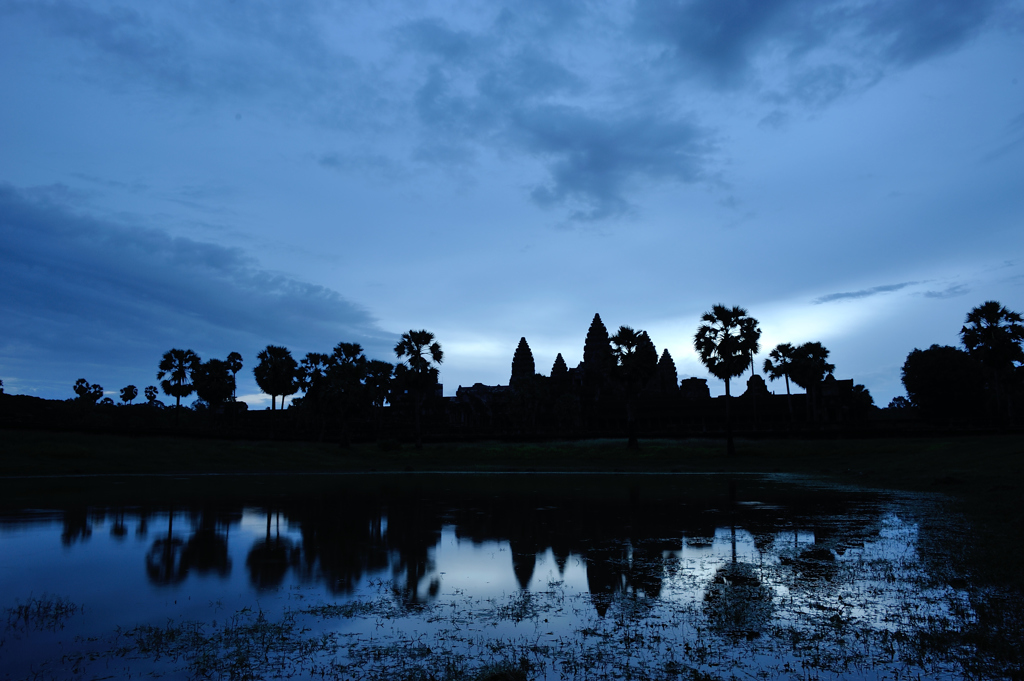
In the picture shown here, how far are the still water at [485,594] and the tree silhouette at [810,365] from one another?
45.7m

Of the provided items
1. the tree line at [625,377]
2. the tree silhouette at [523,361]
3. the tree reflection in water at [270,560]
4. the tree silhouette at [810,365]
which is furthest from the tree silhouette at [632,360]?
the tree silhouette at [523,361]

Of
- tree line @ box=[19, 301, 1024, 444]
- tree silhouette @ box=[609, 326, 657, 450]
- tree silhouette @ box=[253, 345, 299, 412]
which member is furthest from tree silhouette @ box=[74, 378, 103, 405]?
tree silhouette @ box=[609, 326, 657, 450]

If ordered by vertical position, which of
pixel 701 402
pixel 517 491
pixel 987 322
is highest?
pixel 987 322

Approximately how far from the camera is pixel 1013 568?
10547 millimetres

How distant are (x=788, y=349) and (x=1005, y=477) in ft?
149

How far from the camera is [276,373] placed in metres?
66.8

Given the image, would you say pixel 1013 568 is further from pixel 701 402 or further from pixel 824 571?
pixel 701 402

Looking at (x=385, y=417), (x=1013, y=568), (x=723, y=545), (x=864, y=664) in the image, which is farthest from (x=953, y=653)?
(x=385, y=417)

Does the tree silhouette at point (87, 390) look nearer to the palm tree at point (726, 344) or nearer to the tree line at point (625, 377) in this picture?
the tree line at point (625, 377)

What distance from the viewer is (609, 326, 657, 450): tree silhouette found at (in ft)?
183

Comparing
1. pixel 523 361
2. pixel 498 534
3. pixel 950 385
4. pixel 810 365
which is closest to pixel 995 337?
pixel 810 365

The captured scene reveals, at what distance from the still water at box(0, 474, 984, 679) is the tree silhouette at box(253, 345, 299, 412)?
48.1 meters

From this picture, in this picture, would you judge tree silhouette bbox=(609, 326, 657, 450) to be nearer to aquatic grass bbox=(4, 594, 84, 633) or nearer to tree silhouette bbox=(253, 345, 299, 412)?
tree silhouette bbox=(253, 345, 299, 412)

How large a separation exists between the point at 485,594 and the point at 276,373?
61.8 meters
